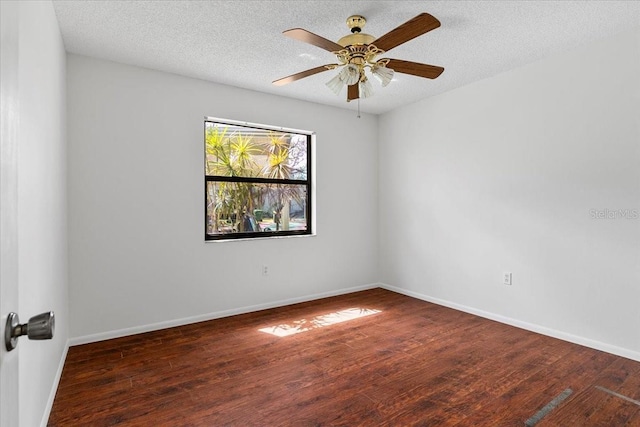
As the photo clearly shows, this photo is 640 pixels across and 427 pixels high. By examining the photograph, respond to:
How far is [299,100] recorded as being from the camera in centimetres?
425

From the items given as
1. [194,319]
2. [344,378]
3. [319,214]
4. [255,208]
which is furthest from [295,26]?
[194,319]

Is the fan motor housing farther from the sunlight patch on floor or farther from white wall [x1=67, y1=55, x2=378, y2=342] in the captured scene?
the sunlight patch on floor

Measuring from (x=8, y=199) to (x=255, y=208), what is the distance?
342 centimetres

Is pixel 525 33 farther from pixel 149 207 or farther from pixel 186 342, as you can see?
pixel 186 342

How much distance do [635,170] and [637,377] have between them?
4.83 feet

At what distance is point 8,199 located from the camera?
661mm

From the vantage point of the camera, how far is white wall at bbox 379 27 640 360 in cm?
272

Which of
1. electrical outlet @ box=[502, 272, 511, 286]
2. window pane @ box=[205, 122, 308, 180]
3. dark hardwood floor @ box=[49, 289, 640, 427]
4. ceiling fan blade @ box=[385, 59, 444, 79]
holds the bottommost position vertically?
dark hardwood floor @ box=[49, 289, 640, 427]

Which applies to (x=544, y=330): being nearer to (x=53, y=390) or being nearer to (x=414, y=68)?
(x=414, y=68)

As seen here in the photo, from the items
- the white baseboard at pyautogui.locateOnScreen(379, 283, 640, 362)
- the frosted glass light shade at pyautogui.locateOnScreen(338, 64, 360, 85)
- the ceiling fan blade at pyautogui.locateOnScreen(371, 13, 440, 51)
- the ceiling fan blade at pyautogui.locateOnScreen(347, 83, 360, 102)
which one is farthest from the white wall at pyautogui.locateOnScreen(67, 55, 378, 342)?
the ceiling fan blade at pyautogui.locateOnScreen(371, 13, 440, 51)

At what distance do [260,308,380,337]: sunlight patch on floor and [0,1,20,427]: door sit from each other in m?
2.65

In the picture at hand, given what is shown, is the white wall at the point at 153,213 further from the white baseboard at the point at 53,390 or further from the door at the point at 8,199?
the door at the point at 8,199

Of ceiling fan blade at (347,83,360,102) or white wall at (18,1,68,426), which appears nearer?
white wall at (18,1,68,426)

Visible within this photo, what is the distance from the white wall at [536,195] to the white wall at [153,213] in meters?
1.44
